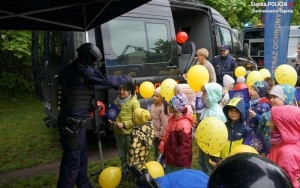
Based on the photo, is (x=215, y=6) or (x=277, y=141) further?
(x=215, y=6)

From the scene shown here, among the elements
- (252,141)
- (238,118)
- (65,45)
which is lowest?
(252,141)

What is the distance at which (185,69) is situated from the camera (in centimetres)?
747

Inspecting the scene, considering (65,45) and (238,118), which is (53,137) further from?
(238,118)

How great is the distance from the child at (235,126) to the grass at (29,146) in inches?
56.1

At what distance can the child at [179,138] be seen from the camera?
3656 mm

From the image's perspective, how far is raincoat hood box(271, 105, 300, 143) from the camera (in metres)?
2.63

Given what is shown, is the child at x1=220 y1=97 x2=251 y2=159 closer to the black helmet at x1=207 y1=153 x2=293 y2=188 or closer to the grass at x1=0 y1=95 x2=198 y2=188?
the grass at x1=0 y1=95 x2=198 y2=188

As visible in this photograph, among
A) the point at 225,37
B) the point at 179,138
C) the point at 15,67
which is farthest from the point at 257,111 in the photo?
the point at 15,67

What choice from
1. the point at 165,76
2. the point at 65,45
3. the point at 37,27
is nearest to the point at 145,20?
the point at 165,76

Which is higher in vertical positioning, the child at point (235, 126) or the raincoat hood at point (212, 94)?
the raincoat hood at point (212, 94)

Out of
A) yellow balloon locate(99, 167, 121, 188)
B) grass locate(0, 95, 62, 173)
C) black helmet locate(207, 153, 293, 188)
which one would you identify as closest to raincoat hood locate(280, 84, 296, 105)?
yellow balloon locate(99, 167, 121, 188)

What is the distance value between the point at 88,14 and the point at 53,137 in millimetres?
3441

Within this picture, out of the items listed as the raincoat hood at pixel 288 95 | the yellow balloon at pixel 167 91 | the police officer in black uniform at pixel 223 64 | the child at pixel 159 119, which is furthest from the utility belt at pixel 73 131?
the police officer in black uniform at pixel 223 64

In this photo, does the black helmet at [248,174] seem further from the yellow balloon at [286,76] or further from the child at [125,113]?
the yellow balloon at [286,76]
